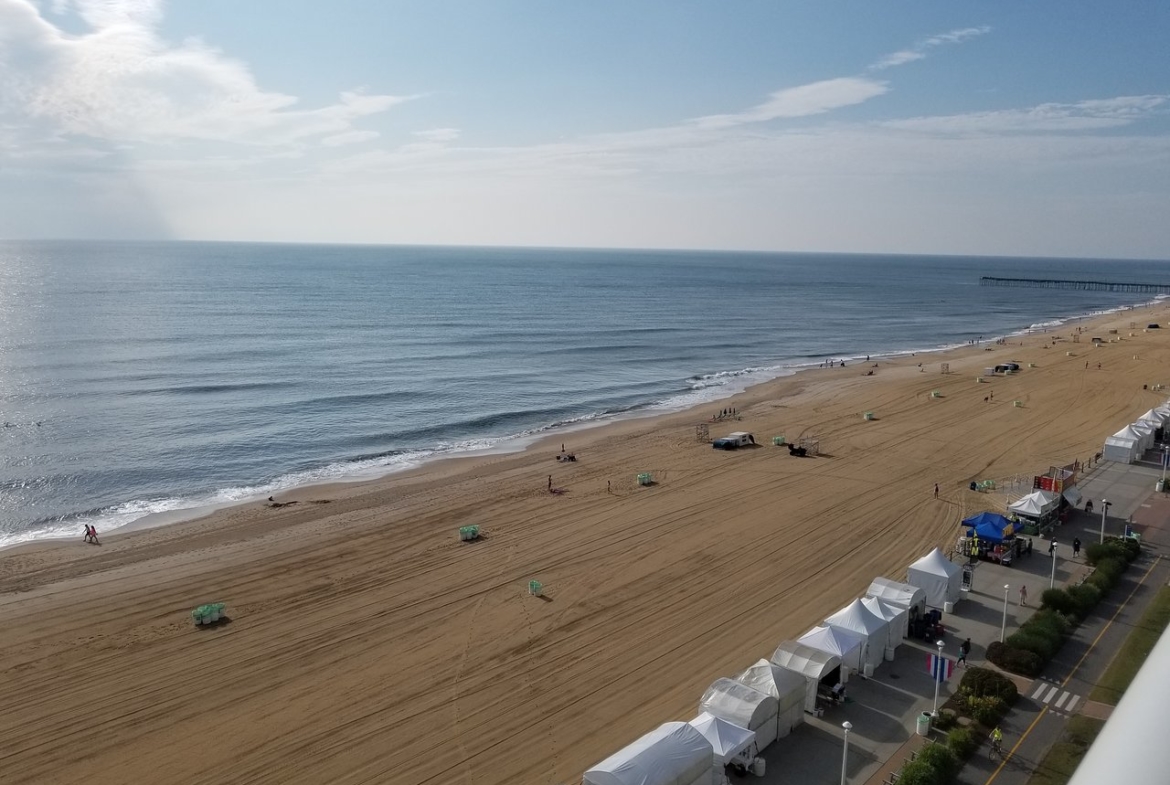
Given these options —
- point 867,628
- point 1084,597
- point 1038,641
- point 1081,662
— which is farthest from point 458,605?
point 1084,597

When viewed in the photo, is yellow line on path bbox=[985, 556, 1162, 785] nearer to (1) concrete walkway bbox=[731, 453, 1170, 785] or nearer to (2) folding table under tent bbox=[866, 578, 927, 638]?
(1) concrete walkway bbox=[731, 453, 1170, 785]

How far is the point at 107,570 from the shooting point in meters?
30.7

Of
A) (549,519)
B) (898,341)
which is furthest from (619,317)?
(549,519)

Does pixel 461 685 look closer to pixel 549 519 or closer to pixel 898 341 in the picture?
pixel 549 519

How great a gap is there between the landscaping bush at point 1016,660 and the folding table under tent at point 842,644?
3791 mm

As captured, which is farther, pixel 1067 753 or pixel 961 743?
pixel 961 743

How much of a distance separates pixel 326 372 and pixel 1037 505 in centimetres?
5967

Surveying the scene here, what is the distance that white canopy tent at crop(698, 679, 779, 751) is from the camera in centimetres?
1762

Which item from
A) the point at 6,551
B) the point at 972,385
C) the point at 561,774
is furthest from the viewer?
the point at 972,385

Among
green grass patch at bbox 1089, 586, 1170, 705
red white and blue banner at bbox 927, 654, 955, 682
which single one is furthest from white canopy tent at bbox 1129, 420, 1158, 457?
red white and blue banner at bbox 927, 654, 955, 682

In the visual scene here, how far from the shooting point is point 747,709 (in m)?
17.7

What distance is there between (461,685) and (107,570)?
18314 millimetres

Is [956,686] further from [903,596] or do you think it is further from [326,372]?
[326,372]

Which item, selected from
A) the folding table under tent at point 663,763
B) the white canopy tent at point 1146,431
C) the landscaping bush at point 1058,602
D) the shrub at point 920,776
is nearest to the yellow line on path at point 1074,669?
the landscaping bush at point 1058,602
